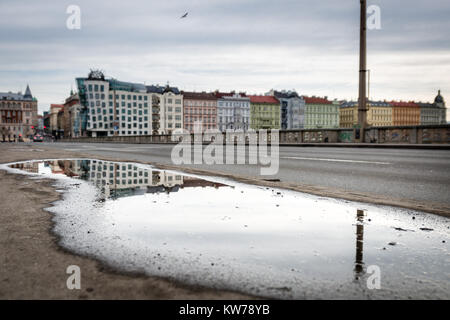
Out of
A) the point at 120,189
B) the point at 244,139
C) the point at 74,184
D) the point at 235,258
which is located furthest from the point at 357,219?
the point at 244,139

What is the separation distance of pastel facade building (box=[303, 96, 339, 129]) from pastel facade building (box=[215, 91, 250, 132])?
2501cm

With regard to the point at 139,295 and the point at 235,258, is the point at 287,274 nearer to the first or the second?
the point at 235,258

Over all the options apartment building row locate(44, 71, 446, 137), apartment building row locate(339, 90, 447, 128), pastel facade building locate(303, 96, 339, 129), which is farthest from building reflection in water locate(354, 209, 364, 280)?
apartment building row locate(339, 90, 447, 128)

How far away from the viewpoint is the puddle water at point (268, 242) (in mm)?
2107

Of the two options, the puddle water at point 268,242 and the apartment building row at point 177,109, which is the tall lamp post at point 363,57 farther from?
the apartment building row at point 177,109

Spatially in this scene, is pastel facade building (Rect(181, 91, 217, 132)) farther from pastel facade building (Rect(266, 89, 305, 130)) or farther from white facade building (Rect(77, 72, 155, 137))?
pastel facade building (Rect(266, 89, 305, 130))

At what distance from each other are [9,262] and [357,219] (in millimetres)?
2983

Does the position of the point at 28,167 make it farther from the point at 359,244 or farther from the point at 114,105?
the point at 114,105

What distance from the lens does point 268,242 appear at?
2.88 meters

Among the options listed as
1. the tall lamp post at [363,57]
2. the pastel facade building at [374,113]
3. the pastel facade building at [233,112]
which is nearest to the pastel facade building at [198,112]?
the pastel facade building at [233,112]

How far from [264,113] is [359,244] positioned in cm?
12930

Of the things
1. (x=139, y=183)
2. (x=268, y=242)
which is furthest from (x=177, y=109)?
(x=268, y=242)

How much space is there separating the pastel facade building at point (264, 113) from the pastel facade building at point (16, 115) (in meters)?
94.3
